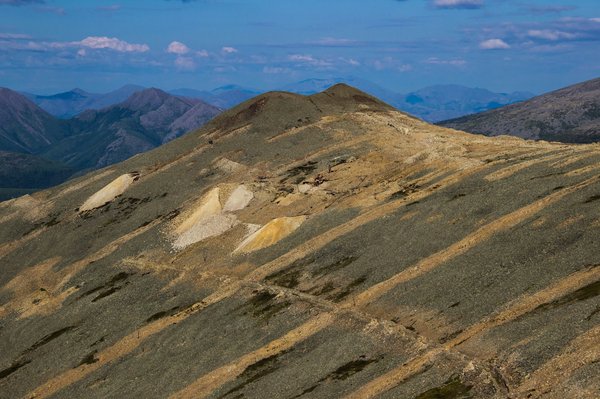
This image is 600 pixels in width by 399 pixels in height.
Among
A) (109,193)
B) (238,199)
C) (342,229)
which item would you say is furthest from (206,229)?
(109,193)

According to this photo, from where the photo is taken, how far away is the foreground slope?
172 ft

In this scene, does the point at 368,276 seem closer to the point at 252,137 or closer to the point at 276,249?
the point at 276,249

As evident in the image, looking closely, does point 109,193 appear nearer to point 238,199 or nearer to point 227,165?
point 227,165

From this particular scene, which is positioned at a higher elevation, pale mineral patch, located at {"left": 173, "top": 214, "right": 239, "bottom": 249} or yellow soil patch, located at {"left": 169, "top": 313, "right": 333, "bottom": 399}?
pale mineral patch, located at {"left": 173, "top": 214, "right": 239, "bottom": 249}

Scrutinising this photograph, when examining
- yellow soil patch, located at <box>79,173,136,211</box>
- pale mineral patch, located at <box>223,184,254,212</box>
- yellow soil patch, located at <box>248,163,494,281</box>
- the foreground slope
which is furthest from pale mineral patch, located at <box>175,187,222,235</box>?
yellow soil patch, located at <box>79,173,136,211</box>

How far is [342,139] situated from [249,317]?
77.4 metres

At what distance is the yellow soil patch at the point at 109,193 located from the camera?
14375 centimetres

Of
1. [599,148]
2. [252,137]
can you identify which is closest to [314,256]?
[599,148]

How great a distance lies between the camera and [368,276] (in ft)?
247

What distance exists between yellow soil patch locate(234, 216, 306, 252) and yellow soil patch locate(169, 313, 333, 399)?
106 ft

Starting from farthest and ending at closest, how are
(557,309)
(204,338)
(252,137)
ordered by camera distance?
(252,137) → (204,338) → (557,309)

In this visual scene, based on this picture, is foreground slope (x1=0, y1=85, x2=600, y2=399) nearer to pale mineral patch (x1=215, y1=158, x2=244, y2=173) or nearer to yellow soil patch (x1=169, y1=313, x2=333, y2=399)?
yellow soil patch (x1=169, y1=313, x2=333, y2=399)

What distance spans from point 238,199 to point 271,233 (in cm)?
2387

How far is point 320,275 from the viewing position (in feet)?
264
